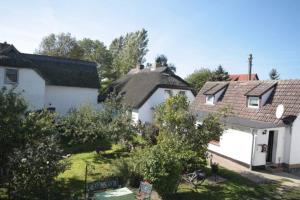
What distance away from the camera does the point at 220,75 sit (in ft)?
A: 170

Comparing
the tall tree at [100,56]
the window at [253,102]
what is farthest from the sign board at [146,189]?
the tall tree at [100,56]

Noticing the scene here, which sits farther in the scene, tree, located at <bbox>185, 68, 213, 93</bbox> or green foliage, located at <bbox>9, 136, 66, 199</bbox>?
tree, located at <bbox>185, 68, 213, 93</bbox>

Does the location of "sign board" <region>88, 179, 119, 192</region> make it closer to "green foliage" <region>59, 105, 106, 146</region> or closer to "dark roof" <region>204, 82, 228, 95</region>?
"green foliage" <region>59, 105, 106, 146</region>

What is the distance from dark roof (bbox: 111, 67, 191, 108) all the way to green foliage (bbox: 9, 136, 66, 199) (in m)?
19.4

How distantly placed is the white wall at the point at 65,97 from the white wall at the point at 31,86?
11.3 ft

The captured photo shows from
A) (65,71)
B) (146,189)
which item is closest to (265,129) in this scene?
(146,189)

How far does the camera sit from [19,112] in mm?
11969

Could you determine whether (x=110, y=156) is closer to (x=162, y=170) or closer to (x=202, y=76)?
(x=162, y=170)

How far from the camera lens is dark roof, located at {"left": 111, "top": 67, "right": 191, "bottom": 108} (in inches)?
1212

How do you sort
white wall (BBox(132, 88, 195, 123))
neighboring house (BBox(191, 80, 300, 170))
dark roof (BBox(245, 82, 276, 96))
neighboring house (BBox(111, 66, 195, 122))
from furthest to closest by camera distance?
neighboring house (BBox(111, 66, 195, 122))
white wall (BBox(132, 88, 195, 123))
dark roof (BBox(245, 82, 276, 96))
neighboring house (BBox(191, 80, 300, 170))

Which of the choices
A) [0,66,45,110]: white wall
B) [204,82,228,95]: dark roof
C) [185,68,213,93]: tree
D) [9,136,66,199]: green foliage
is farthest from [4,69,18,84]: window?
[185,68,213,93]: tree

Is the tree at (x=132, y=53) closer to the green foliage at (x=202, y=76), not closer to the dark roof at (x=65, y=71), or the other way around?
the green foliage at (x=202, y=76)

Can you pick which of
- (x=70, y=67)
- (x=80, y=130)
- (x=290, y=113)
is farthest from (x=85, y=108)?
(x=70, y=67)

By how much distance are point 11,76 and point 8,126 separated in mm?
18148
